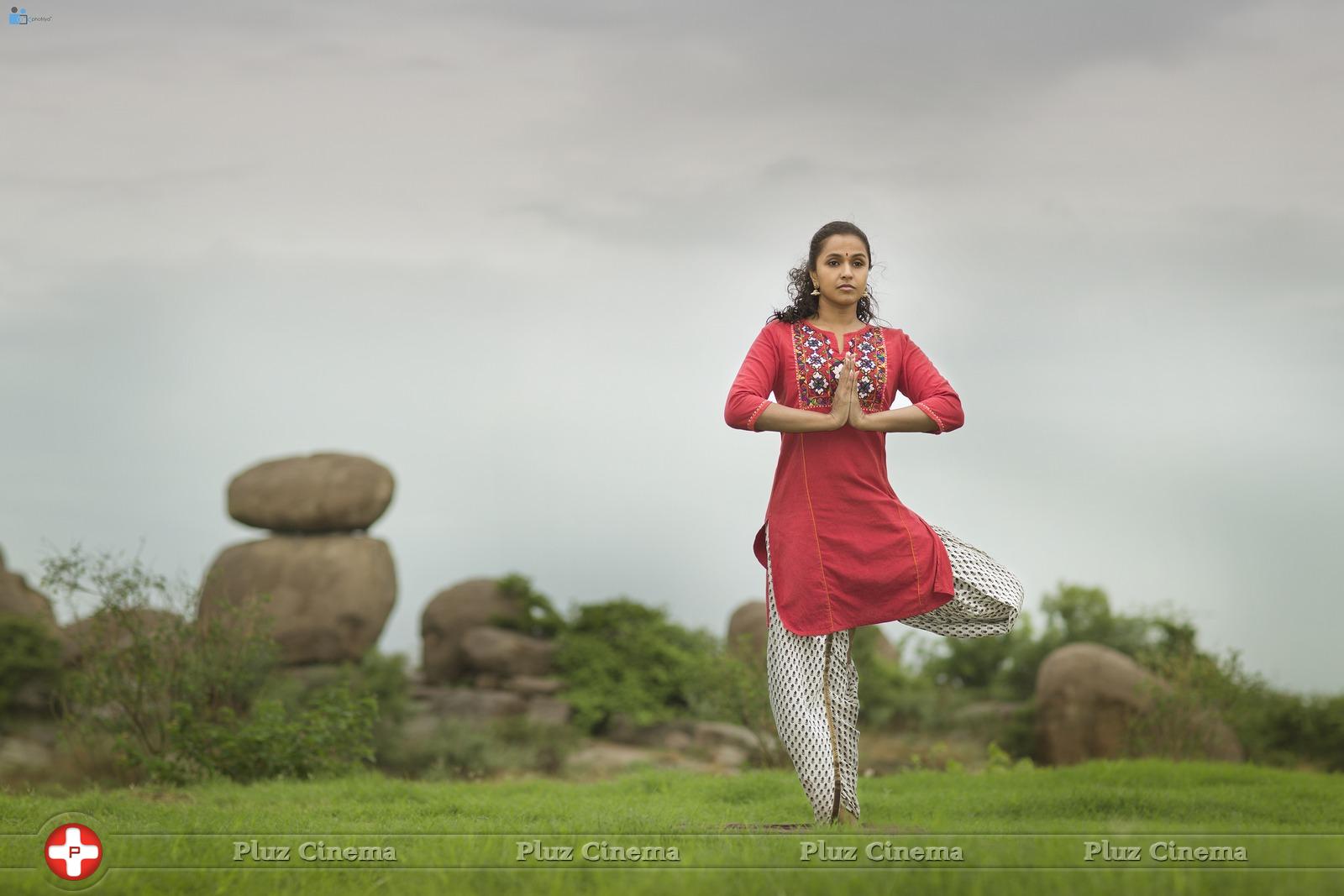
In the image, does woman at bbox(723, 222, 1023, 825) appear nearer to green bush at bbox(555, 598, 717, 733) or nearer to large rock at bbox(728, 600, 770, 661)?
large rock at bbox(728, 600, 770, 661)

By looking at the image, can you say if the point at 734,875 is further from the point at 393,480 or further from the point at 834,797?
the point at 393,480

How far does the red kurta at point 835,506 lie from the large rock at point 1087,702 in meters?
7.73

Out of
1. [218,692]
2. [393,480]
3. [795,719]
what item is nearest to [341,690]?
[218,692]

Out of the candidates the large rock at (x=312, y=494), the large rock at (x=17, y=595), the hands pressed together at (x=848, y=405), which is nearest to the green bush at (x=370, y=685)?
the large rock at (x=312, y=494)

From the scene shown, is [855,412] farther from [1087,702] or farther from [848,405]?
[1087,702]

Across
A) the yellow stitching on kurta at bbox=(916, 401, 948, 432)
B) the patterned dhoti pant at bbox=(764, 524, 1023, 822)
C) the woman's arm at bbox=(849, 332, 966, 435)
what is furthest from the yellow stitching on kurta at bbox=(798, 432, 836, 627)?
the yellow stitching on kurta at bbox=(916, 401, 948, 432)

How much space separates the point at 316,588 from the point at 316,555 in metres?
0.54

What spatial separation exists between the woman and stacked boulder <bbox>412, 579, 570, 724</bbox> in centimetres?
961

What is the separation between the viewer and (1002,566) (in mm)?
5082

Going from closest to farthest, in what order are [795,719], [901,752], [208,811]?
[795,719] < [208,811] < [901,752]

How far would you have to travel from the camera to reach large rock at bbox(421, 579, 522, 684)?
17344 mm

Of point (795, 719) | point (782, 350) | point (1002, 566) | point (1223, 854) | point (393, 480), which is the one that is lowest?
point (1223, 854)

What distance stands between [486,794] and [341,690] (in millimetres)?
2931

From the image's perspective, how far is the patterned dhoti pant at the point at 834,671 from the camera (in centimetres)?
470
